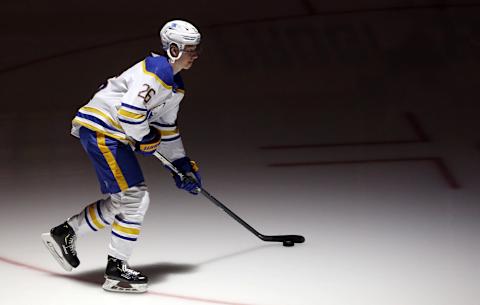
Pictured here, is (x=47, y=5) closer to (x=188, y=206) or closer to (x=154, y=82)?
(x=188, y=206)

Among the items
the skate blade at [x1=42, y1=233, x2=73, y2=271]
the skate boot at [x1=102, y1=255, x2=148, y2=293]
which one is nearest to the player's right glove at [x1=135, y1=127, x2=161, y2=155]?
the skate boot at [x1=102, y1=255, x2=148, y2=293]

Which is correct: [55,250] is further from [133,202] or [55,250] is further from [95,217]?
[133,202]

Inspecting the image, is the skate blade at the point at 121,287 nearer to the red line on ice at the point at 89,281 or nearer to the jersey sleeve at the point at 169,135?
the red line on ice at the point at 89,281

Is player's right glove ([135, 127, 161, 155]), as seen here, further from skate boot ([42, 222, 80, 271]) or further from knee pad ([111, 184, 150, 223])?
skate boot ([42, 222, 80, 271])

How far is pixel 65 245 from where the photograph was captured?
447cm

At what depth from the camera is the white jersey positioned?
13.5 feet

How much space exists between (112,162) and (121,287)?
52 cm

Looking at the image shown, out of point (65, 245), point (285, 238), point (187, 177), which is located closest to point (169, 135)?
point (187, 177)

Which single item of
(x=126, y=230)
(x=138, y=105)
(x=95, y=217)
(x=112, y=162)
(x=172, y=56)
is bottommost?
(x=126, y=230)

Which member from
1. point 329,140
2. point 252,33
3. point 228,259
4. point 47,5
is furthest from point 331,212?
point 47,5

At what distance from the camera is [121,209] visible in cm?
430

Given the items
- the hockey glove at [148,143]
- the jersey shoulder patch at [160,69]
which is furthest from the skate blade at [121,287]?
the jersey shoulder patch at [160,69]

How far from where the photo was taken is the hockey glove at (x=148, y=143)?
4.26 metres

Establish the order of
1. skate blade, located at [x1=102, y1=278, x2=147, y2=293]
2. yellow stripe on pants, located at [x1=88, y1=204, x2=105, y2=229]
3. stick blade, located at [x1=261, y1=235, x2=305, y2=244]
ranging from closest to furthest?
skate blade, located at [x1=102, y1=278, x2=147, y2=293] < yellow stripe on pants, located at [x1=88, y1=204, x2=105, y2=229] < stick blade, located at [x1=261, y1=235, x2=305, y2=244]
